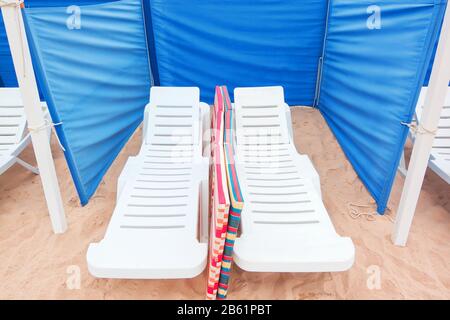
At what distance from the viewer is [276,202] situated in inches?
94.8

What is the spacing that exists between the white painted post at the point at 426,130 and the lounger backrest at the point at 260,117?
120cm

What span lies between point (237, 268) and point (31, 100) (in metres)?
1.76

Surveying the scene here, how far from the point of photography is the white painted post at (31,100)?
1.95m

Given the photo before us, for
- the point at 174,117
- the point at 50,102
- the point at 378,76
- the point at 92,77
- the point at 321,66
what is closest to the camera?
the point at 50,102

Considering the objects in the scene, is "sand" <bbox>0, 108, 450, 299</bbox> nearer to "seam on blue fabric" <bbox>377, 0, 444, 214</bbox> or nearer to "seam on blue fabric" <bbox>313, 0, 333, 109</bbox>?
"seam on blue fabric" <bbox>377, 0, 444, 214</bbox>

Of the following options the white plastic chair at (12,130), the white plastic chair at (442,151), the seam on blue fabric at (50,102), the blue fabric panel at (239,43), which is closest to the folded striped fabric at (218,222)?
the seam on blue fabric at (50,102)

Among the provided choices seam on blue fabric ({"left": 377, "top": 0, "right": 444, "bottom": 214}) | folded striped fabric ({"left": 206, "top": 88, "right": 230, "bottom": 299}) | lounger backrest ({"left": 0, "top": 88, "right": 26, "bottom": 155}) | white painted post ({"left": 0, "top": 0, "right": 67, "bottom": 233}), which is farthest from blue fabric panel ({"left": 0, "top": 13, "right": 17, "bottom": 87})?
seam on blue fabric ({"left": 377, "top": 0, "right": 444, "bottom": 214})

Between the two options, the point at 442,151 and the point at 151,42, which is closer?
the point at 442,151

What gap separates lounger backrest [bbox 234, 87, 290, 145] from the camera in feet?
10.5

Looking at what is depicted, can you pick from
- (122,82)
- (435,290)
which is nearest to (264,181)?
(435,290)

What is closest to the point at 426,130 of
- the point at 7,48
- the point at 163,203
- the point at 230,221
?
the point at 230,221

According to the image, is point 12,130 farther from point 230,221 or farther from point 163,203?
point 230,221

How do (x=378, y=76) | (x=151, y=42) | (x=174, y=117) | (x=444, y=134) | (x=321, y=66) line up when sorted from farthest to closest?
(x=321, y=66) → (x=151, y=42) → (x=174, y=117) → (x=444, y=134) → (x=378, y=76)

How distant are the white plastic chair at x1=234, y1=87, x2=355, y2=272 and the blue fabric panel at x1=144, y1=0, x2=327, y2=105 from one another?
1125 mm
